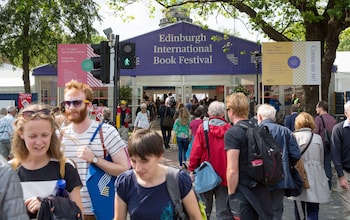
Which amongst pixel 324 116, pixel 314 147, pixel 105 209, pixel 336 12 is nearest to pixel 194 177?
pixel 314 147

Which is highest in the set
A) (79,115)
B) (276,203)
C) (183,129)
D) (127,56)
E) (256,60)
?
(256,60)

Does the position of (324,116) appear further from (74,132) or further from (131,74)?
(131,74)

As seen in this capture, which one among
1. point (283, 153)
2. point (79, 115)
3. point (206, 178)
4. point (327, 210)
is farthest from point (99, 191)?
point (327, 210)

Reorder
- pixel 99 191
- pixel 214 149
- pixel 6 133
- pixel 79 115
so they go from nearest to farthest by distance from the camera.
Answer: pixel 99 191 → pixel 79 115 → pixel 214 149 → pixel 6 133

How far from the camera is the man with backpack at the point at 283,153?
468 centimetres

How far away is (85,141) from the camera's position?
341cm

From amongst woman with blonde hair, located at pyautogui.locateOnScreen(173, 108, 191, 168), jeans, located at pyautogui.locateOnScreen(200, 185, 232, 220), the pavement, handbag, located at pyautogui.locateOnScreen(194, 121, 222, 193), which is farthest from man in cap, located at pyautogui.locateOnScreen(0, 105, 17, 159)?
jeans, located at pyautogui.locateOnScreen(200, 185, 232, 220)

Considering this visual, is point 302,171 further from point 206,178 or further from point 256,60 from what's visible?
point 256,60

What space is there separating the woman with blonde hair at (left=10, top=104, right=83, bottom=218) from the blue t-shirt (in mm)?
300

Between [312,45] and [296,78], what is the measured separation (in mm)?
1026

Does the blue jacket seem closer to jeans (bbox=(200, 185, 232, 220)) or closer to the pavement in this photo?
jeans (bbox=(200, 185, 232, 220))

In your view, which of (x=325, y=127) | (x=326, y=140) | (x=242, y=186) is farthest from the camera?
(x=325, y=127)

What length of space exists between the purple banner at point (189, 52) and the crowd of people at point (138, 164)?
47.5 ft

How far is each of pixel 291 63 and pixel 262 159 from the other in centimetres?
950
